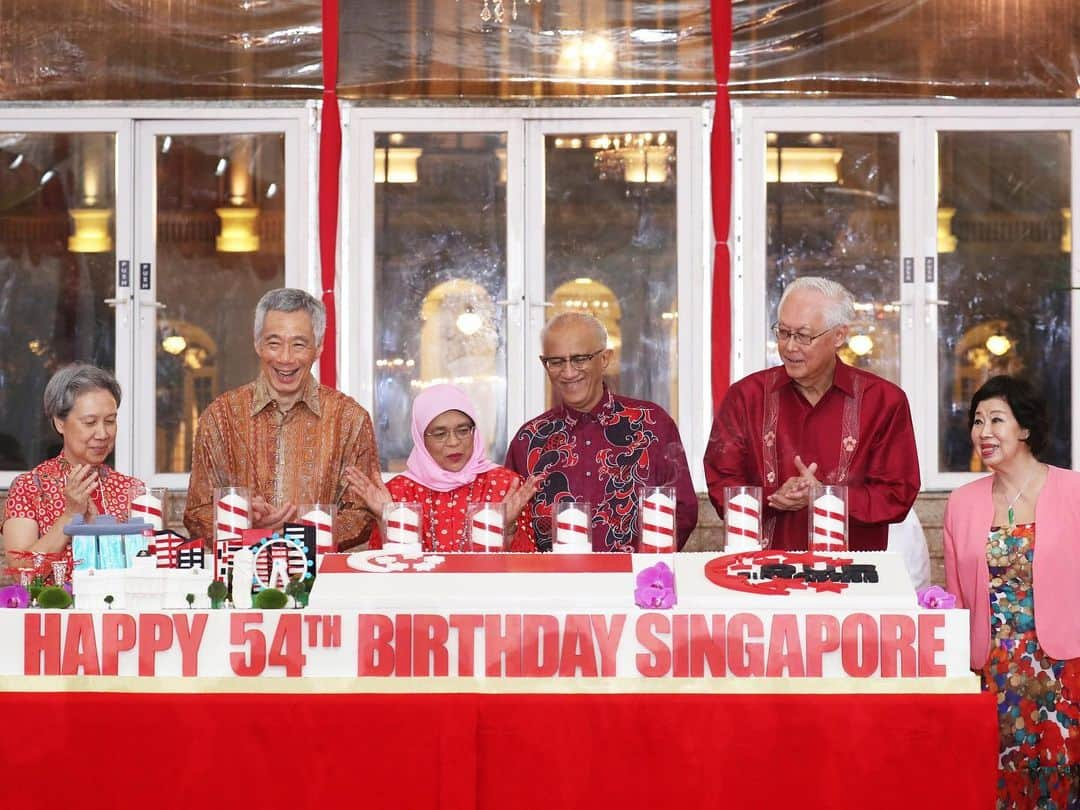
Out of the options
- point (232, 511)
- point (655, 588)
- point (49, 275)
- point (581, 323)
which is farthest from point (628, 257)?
point (655, 588)

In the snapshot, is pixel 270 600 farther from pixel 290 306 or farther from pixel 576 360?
pixel 576 360

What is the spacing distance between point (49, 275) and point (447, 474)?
8.52 ft

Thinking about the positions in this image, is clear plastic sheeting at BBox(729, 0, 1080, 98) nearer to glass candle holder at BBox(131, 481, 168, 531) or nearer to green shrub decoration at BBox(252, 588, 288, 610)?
glass candle holder at BBox(131, 481, 168, 531)

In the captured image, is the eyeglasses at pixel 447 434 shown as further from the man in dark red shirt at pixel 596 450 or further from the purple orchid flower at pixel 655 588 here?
the purple orchid flower at pixel 655 588

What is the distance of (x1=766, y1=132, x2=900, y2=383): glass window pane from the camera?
5113 millimetres

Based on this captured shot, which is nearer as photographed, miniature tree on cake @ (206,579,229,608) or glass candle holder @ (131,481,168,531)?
miniature tree on cake @ (206,579,229,608)

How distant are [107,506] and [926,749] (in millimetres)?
1897

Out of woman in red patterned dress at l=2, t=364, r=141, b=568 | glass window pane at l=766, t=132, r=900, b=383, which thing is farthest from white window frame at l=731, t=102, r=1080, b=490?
woman in red patterned dress at l=2, t=364, r=141, b=568

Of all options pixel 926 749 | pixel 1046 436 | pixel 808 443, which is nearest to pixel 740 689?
pixel 926 749

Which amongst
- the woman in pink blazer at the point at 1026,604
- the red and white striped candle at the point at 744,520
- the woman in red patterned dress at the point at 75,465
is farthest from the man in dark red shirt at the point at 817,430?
the woman in red patterned dress at the point at 75,465

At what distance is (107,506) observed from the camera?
3256 millimetres

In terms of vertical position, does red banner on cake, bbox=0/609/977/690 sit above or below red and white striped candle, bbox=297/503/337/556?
below

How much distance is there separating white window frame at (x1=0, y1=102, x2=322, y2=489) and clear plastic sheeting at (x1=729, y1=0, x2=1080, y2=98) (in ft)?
5.27

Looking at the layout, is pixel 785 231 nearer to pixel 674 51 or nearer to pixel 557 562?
pixel 674 51
